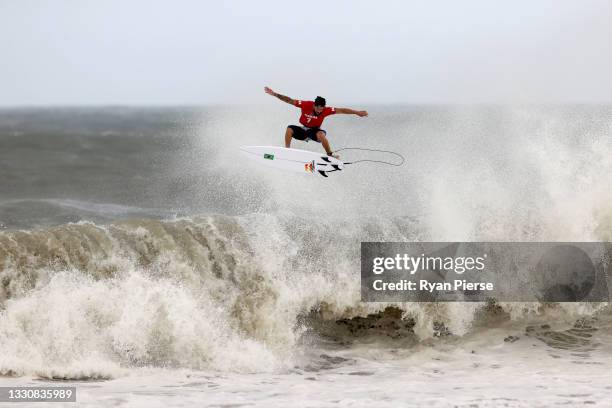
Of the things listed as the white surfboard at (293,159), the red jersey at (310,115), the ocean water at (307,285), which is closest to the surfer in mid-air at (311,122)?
the red jersey at (310,115)

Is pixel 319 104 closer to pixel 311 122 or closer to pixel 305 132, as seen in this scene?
pixel 311 122

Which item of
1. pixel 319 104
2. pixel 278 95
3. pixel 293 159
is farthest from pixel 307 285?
pixel 278 95

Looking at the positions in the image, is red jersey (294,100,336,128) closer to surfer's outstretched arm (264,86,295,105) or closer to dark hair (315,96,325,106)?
dark hair (315,96,325,106)

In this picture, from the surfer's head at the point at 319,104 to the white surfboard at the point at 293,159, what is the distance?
2.73 ft

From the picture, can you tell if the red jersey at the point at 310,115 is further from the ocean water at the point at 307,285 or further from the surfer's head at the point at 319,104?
the ocean water at the point at 307,285

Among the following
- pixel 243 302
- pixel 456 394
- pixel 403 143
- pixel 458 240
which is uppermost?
pixel 403 143

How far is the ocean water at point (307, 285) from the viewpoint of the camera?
919cm

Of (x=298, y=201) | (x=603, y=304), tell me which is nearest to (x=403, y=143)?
(x=298, y=201)

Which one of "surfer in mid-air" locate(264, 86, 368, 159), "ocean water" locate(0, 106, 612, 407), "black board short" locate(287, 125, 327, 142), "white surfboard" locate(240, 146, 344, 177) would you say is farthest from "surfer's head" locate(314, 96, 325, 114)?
"ocean water" locate(0, 106, 612, 407)

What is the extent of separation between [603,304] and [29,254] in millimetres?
9152

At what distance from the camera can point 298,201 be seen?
628 inches

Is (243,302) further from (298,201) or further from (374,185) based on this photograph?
(374,185)

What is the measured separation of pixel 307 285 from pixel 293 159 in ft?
6.85

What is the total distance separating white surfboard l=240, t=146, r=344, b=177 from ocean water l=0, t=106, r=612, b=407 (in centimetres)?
109
